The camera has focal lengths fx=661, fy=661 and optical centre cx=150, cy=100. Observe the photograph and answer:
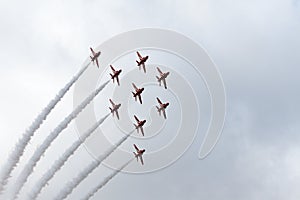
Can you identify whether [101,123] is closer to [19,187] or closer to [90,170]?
[90,170]

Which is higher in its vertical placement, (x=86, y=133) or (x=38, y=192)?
(x=86, y=133)

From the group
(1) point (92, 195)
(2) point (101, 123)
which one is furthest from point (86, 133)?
(1) point (92, 195)

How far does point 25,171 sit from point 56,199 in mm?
12900

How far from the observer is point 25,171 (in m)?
200

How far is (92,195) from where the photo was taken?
7854 inches

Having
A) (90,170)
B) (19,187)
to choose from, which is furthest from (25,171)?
(90,170)

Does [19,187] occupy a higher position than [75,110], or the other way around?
[75,110]

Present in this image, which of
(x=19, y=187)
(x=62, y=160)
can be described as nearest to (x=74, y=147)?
(x=62, y=160)

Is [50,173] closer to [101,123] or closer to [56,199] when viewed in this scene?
[56,199]

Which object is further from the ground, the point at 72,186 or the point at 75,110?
the point at 75,110

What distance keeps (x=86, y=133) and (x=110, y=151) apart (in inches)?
354

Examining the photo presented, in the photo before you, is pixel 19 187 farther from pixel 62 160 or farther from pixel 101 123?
pixel 101 123

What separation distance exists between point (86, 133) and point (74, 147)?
601 cm

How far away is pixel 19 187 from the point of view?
19850 centimetres
